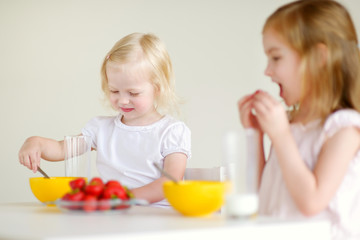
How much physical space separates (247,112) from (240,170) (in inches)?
14.3

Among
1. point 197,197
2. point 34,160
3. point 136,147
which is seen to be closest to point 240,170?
point 197,197

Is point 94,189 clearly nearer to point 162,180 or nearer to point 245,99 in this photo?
point 245,99

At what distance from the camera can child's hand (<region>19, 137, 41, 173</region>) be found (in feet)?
5.25

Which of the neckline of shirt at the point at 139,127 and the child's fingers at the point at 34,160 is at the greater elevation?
the neckline of shirt at the point at 139,127

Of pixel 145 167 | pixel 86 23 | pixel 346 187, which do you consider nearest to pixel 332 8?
pixel 346 187

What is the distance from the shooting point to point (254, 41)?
359 centimetres

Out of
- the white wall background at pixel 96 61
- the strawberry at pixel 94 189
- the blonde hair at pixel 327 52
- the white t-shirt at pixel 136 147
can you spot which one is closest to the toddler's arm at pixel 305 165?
the blonde hair at pixel 327 52

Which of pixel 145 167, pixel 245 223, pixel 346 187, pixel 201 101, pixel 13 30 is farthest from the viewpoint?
pixel 201 101

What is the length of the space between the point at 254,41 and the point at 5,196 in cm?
181

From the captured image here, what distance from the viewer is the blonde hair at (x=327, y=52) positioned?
1271 millimetres

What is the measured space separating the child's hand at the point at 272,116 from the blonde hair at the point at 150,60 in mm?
763

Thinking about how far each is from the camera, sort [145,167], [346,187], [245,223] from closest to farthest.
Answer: [245,223]
[346,187]
[145,167]

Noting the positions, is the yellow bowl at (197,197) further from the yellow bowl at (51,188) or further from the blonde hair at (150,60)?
the blonde hair at (150,60)

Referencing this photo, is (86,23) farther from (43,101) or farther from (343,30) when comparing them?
(343,30)
